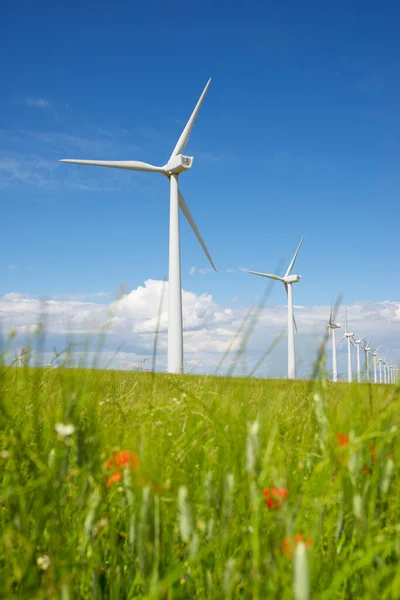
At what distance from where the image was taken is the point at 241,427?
9.75ft

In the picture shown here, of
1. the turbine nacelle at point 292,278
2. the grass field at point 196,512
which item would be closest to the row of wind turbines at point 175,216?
the turbine nacelle at point 292,278

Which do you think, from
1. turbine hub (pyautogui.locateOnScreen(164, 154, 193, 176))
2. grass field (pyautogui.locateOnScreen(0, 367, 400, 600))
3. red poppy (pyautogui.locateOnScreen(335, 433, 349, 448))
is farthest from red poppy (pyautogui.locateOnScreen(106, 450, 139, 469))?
turbine hub (pyautogui.locateOnScreen(164, 154, 193, 176))

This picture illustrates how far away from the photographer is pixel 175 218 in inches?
1437

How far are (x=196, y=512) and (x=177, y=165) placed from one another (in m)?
36.8

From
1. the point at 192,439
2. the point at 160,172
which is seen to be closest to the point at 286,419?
the point at 192,439

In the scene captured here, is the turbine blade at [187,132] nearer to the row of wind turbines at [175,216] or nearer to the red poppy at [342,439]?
the row of wind turbines at [175,216]

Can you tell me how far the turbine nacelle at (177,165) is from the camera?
1506 inches

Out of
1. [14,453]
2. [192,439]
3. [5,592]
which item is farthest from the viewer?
[192,439]

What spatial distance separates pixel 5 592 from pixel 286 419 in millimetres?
2521

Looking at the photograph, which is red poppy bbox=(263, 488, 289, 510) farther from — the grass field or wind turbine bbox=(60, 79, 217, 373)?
wind turbine bbox=(60, 79, 217, 373)

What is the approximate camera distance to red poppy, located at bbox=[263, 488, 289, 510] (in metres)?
2.22

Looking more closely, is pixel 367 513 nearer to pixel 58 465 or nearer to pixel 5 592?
pixel 58 465

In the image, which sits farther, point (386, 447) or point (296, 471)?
point (296, 471)

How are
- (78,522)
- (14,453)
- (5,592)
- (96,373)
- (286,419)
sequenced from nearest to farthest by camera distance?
(5,592)
(78,522)
(14,453)
(96,373)
(286,419)
